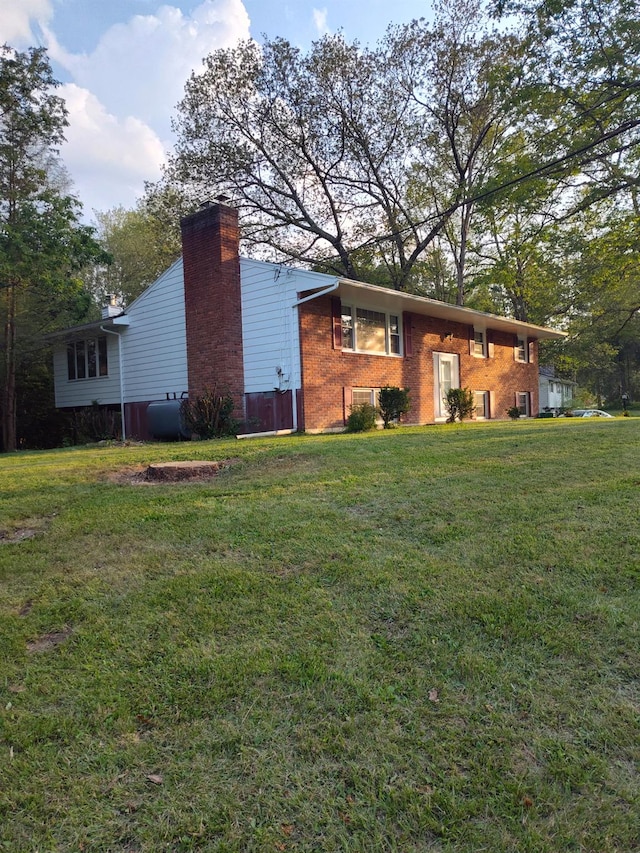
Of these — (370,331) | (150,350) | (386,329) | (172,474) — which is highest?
(386,329)

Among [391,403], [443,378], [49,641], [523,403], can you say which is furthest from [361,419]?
[523,403]

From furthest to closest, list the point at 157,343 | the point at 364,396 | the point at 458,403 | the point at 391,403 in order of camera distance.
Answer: the point at 458,403, the point at 157,343, the point at 364,396, the point at 391,403

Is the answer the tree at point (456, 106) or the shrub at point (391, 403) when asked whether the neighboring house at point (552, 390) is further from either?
the shrub at point (391, 403)

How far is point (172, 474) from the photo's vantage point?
595 centimetres

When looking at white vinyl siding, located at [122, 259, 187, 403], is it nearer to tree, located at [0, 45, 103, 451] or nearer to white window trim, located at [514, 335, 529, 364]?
tree, located at [0, 45, 103, 451]

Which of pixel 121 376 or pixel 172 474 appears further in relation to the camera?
pixel 121 376

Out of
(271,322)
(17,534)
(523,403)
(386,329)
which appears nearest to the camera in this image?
(17,534)

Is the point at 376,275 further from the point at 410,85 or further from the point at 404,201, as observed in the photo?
the point at 410,85

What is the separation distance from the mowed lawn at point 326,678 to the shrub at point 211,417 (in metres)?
7.31

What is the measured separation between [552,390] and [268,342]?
3318cm

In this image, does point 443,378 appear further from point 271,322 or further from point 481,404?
point 271,322

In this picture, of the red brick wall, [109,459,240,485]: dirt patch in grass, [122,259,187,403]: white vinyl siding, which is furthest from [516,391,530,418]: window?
[109,459,240,485]: dirt patch in grass

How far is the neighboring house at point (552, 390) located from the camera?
37.4 m

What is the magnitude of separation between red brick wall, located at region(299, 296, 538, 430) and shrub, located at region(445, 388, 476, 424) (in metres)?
0.55
